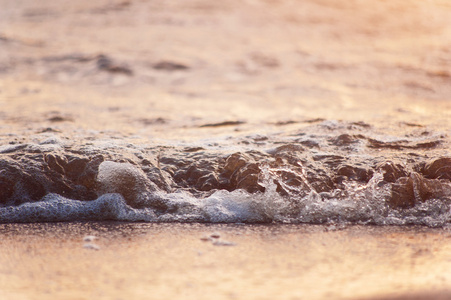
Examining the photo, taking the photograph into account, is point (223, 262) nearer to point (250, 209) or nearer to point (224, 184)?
point (250, 209)

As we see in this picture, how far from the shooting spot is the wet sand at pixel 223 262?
55.7 inches

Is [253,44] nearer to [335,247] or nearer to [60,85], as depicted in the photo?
[60,85]

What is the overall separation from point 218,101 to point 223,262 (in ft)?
12.6

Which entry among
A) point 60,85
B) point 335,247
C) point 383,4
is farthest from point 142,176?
point 383,4

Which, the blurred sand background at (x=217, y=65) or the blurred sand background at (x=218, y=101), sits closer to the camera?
the blurred sand background at (x=218, y=101)

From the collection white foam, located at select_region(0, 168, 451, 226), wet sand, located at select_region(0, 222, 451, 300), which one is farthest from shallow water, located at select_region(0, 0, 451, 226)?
wet sand, located at select_region(0, 222, 451, 300)

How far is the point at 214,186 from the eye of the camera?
2541 mm

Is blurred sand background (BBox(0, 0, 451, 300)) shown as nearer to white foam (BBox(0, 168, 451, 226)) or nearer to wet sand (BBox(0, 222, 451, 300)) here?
wet sand (BBox(0, 222, 451, 300))

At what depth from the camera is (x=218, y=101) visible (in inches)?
213

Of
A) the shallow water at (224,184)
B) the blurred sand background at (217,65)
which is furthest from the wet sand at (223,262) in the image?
the blurred sand background at (217,65)

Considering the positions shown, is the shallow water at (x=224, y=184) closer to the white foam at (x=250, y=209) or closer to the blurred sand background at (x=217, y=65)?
the white foam at (x=250, y=209)

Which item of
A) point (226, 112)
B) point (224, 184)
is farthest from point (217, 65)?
point (224, 184)

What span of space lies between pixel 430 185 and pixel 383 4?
6877 millimetres

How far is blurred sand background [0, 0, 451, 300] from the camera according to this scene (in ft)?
5.04
